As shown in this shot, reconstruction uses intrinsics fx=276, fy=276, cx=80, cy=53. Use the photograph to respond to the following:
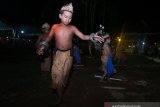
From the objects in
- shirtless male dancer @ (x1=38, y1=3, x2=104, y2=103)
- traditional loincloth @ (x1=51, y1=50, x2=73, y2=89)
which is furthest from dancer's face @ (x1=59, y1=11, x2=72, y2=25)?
traditional loincloth @ (x1=51, y1=50, x2=73, y2=89)

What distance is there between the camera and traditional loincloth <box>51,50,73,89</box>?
551 cm

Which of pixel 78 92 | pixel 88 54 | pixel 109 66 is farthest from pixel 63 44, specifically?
pixel 88 54

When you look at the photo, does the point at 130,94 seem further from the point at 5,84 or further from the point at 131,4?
the point at 131,4

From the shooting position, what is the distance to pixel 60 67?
18.1ft

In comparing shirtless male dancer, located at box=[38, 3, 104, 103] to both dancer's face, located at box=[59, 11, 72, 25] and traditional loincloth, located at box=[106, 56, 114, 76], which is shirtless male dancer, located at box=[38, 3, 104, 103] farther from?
traditional loincloth, located at box=[106, 56, 114, 76]

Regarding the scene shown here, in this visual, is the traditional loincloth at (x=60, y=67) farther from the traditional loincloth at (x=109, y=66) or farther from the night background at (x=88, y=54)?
the traditional loincloth at (x=109, y=66)

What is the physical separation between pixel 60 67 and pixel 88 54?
67.1ft

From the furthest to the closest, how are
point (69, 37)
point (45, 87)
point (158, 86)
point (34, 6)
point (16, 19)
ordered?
point (16, 19) → point (34, 6) → point (158, 86) → point (45, 87) → point (69, 37)

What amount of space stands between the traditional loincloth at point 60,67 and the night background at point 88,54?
1.04 meters

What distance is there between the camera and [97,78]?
10750mm

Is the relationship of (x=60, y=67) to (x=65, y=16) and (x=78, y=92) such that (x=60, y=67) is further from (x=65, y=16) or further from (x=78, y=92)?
(x=78, y=92)

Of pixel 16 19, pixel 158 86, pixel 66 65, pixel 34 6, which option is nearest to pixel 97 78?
pixel 158 86

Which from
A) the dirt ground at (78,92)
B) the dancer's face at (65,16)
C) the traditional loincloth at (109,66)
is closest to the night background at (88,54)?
the dirt ground at (78,92)

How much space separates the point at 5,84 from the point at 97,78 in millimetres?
3568
